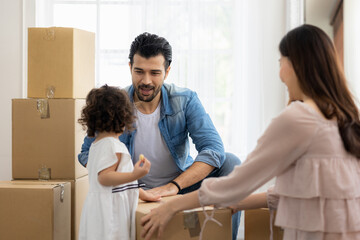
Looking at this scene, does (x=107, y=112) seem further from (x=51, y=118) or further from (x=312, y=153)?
(x=312, y=153)

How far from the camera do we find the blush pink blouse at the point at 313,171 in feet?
4.04

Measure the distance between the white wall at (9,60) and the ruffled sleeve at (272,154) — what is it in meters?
2.20

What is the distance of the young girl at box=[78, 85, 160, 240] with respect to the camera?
1.54 m

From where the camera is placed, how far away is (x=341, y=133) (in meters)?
1.25

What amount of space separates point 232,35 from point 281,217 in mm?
2071

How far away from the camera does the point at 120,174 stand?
1.51 meters

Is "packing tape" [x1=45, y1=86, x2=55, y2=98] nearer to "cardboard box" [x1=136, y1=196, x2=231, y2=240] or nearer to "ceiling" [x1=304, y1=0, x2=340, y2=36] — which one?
"cardboard box" [x1=136, y1=196, x2=231, y2=240]

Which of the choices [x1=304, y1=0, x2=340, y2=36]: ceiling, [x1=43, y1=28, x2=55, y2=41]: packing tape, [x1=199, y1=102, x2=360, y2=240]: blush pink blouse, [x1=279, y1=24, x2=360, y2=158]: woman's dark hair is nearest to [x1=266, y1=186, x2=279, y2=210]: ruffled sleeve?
[x1=199, y1=102, x2=360, y2=240]: blush pink blouse

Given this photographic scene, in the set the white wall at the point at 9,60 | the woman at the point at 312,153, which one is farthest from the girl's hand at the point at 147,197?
the white wall at the point at 9,60

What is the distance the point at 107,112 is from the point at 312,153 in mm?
702

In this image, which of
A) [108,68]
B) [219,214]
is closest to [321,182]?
[219,214]

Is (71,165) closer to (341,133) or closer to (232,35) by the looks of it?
(341,133)

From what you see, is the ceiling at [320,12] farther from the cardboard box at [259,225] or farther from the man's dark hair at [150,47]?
the cardboard box at [259,225]

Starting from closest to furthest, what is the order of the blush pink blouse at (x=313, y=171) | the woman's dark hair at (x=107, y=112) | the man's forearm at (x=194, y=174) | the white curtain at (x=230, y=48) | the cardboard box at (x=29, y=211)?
the blush pink blouse at (x=313, y=171) → the woman's dark hair at (x=107, y=112) → the cardboard box at (x=29, y=211) → the man's forearm at (x=194, y=174) → the white curtain at (x=230, y=48)
